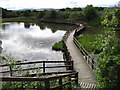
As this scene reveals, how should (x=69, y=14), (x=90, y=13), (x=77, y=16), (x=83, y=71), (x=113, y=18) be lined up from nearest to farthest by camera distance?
(x=113, y=18) → (x=83, y=71) → (x=90, y=13) → (x=77, y=16) → (x=69, y=14)

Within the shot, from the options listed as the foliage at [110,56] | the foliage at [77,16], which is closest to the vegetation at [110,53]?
the foliage at [110,56]

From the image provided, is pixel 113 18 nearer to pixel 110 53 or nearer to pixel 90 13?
pixel 110 53

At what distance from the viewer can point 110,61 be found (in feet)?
20.8

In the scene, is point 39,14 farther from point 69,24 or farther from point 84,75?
point 84,75

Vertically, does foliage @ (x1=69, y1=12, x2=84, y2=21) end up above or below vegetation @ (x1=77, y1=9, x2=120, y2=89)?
above

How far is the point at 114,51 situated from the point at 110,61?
44 cm

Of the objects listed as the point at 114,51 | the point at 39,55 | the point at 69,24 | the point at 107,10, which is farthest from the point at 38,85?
the point at 69,24

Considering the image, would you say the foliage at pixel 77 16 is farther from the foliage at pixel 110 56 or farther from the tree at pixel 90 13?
the foliage at pixel 110 56

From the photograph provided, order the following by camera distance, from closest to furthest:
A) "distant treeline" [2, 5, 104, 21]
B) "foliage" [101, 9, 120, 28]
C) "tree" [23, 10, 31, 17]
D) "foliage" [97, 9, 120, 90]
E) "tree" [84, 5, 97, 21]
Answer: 1. "foliage" [97, 9, 120, 90]
2. "foliage" [101, 9, 120, 28]
3. "tree" [84, 5, 97, 21]
4. "distant treeline" [2, 5, 104, 21]
5. "tree" [23, 10, 31, 17]

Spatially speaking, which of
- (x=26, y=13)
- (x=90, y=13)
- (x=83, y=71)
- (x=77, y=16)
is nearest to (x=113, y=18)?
(x=83, y=71)

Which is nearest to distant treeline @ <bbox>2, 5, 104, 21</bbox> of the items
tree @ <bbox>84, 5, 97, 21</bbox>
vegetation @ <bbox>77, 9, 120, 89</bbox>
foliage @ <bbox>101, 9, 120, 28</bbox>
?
tree @ <bbox>84, 5, 97, 21</bbox>

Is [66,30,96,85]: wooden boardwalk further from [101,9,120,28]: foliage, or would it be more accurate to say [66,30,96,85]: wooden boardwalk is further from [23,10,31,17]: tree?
[23,10,31,17]: tree

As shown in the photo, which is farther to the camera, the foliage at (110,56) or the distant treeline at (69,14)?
the distant treeline at (69,14)

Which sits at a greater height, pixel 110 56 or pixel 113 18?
pixel 113 18
